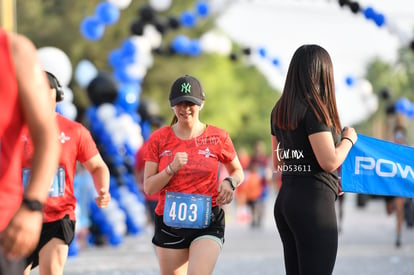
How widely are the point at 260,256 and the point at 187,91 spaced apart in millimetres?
7555

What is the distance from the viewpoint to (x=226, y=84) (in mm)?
67000

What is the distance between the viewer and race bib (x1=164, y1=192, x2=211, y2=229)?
5.85 m

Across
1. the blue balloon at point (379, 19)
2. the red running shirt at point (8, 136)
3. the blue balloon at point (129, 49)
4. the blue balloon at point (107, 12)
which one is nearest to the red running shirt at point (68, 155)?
the red running shirt at point (8, 136)

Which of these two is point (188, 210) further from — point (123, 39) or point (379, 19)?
point (123, 39)

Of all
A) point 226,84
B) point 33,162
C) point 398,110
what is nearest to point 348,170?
point 33,162

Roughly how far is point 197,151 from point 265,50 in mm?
14492

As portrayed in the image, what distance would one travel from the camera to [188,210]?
19.1 feet

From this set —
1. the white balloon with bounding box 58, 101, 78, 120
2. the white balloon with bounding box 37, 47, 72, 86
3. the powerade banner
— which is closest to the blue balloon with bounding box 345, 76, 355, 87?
the white balloon with bounding box 58, 101, 78, 120

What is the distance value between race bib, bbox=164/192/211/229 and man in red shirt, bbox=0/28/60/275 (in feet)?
8.01

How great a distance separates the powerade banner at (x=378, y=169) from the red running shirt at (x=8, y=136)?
2.76 m

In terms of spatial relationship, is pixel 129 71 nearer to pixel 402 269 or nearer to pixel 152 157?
pixel 402 269

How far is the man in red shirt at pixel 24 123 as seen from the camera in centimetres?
337

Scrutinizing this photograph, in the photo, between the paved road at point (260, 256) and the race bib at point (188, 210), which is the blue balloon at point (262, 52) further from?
the race bib at point (188, 210)

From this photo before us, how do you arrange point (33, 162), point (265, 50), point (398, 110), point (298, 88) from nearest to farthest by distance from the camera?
point (33, 162) < point (298, 88) < point (265, 50) < point (398, 110)
